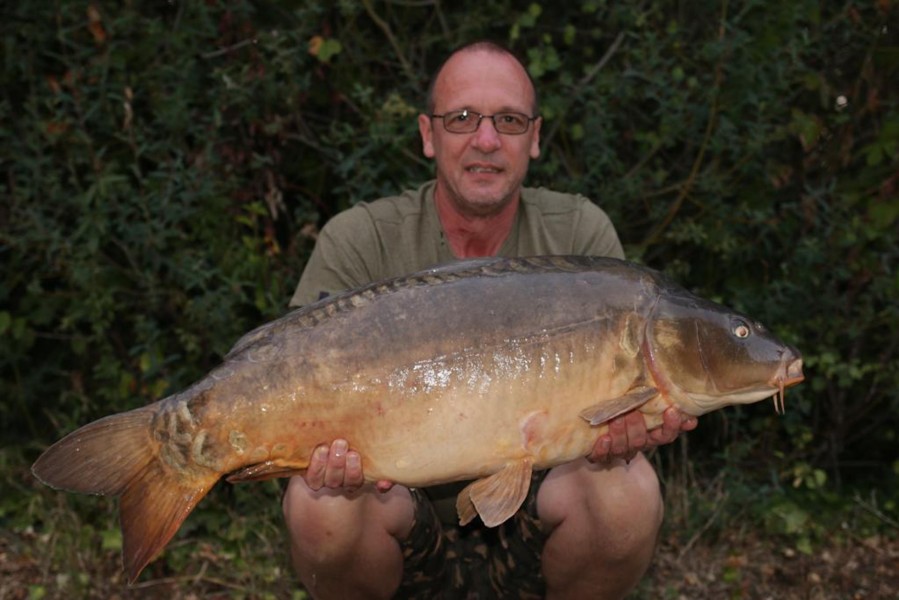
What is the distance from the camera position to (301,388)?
191 centimetres

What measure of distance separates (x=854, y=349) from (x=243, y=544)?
1936 mm

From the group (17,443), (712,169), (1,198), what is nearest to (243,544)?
(17,443)

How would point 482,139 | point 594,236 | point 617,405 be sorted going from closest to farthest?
point 617,405 → point 482,139 → point 594,236

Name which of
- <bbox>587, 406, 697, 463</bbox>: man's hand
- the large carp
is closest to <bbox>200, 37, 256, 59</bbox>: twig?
the large carp

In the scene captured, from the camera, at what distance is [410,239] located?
2.56m

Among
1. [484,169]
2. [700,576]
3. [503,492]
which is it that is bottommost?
[700,576]

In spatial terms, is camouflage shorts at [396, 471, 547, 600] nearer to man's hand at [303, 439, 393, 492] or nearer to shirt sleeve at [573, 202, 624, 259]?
man's hand at [303, 439, 393, 492]

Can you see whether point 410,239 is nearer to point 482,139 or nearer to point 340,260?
point 340,260

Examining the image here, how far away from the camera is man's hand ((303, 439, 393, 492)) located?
6.33 ft

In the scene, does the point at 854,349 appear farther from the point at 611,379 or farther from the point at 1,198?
the point at 1,198

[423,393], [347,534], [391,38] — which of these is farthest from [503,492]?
[391,38]

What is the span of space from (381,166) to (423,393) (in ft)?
4.91

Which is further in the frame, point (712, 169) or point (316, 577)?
point (712, 169)

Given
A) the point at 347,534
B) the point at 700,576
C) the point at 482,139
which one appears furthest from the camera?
the point at 700,576
